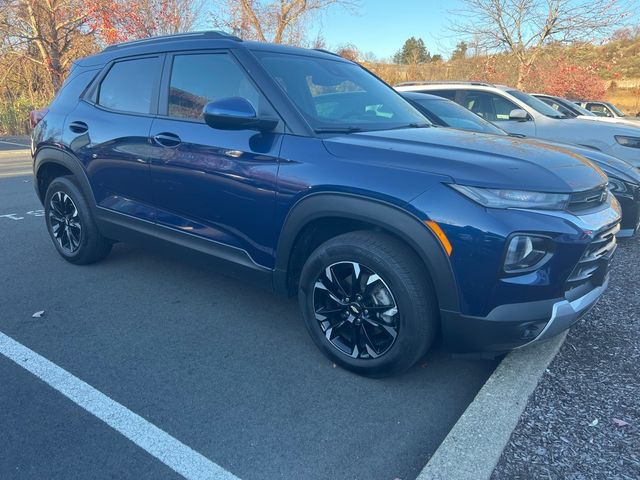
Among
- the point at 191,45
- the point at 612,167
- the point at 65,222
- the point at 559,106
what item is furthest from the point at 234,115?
the point at 559,106

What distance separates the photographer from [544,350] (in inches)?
112

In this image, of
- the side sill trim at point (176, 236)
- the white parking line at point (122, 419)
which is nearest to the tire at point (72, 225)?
the side sill trim at point (176, 236)

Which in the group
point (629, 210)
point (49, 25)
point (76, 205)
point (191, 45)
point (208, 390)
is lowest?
point (208, 390)

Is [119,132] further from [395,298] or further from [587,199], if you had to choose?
[587,199]

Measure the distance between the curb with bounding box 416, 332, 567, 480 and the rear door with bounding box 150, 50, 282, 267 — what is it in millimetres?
1419

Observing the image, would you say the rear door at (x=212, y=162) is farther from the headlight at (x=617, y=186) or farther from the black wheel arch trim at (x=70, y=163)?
the headlight at (x=617, y=186)

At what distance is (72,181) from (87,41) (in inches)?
661

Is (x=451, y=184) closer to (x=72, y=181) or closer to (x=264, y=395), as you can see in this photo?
(x=264, y=395)

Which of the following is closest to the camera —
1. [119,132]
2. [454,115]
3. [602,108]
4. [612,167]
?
[119,132]

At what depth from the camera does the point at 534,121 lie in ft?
25.0

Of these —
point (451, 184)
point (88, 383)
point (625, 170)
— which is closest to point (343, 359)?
point (451, 184)

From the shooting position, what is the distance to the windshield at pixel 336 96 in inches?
117

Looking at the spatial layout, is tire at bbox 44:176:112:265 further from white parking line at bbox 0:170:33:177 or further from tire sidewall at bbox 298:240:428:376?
white parking line at bbox 0:170:33:177

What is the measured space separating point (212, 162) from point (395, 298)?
1415 mm
